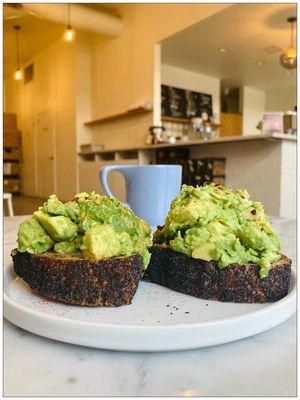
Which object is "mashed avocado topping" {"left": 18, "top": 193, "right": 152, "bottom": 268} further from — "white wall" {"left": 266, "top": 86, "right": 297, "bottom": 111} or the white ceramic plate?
"white wall" {"left": 266, "top": 86, "right": 297, "bottom": 111}

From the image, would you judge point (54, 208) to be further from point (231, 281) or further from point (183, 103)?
point (183, 103)

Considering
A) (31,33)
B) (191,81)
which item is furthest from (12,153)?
(191,81)

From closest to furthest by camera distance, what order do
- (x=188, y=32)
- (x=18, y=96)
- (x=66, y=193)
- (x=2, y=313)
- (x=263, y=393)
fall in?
(x=263, y=393)
(x=2, y=313)
(x=188, y=32)
(x=66, y=193)
(x=18, y=96)

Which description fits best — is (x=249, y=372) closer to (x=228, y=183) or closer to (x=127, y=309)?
(x=127, y=309)

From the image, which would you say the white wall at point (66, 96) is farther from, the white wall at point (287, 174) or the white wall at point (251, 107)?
the white wall at point (287, 174)

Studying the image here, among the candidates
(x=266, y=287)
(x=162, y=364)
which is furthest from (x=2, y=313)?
(x=266, y=287)

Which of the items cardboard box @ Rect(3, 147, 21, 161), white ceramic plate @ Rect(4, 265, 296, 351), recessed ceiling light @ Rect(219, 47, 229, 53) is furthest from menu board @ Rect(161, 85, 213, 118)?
white ceramic plate @ Rect(4, 265, 296, 351)

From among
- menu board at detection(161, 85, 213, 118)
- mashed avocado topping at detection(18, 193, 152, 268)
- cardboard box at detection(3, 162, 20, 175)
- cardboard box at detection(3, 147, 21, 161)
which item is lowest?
mashed avocado topping at detection(18, 193, 152, 268)

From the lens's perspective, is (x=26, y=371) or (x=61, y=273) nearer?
(x=26, y=371)
